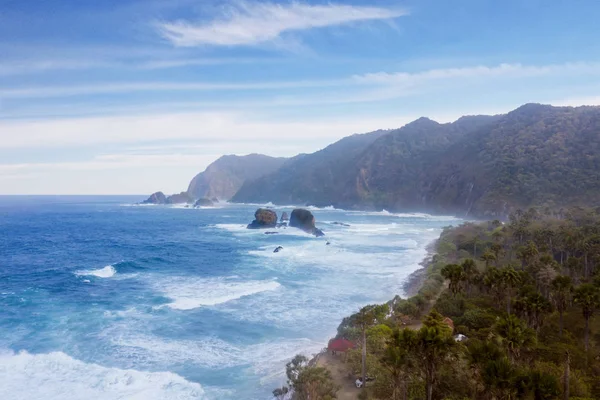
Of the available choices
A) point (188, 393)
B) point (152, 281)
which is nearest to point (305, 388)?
point (188, 393)

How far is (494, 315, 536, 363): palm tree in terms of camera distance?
76.1ft

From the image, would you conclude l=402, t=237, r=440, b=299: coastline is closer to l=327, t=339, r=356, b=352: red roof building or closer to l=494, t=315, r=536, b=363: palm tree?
l=327, t=339, r=356, b=352: red roof building

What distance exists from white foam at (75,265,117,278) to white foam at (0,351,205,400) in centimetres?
3097

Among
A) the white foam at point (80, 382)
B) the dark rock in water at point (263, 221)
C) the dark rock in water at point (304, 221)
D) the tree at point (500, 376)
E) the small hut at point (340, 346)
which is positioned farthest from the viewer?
the dark rock in water at point (263, 221)

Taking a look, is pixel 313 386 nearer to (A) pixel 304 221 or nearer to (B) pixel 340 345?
(B) pixel 340 345

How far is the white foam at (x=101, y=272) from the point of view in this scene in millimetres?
61312

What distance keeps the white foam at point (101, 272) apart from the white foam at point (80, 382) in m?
31.0

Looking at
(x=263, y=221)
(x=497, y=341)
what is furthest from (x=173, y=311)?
(x=263, y=221)

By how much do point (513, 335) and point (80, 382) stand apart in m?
29.3

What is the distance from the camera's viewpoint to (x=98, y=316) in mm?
41625

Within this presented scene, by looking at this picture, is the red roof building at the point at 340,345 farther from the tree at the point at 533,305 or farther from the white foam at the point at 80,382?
the tree at the point at 533,305

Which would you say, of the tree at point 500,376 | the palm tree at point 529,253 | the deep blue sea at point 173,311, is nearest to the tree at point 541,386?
the tree at point 500,376

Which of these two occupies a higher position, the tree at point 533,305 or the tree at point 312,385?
the tree at point 533,305

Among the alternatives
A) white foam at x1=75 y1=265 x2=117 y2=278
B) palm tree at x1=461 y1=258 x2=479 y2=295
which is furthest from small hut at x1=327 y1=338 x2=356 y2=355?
white foam at x1=75 y1=265 x2=117 y2=278
